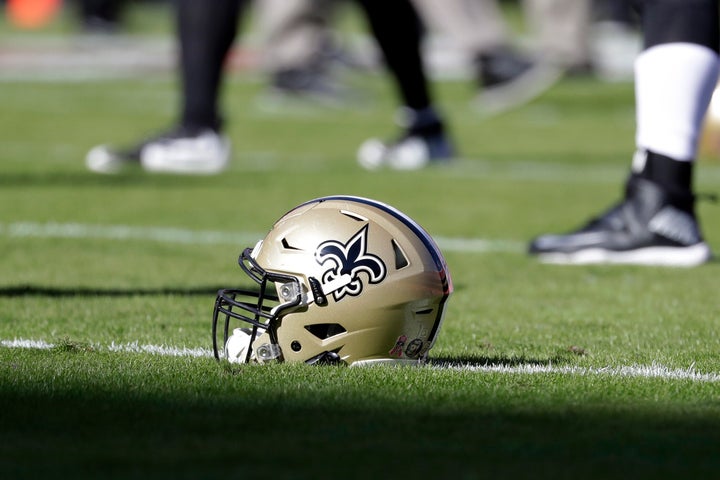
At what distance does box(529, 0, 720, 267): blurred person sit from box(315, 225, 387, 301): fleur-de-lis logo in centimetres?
215

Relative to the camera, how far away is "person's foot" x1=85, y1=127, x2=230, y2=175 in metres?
7.65

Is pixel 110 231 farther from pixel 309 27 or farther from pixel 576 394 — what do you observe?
pixel 309 27

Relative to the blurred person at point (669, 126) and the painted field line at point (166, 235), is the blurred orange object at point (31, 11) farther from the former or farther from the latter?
the blurred person at point (669, 126)

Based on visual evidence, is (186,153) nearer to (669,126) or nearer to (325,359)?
(669,126)

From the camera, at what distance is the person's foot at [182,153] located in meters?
7.65

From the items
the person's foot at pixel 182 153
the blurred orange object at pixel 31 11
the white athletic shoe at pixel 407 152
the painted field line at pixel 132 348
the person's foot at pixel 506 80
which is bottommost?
the blurred orange object at pixel 31 11

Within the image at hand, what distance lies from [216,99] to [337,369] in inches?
182

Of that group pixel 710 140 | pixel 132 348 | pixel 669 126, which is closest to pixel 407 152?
pixel 710 140

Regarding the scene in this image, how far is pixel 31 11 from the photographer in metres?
30.9

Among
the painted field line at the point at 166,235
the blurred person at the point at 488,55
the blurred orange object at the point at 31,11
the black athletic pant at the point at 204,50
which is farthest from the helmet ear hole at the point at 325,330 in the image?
the blurred orange object at the point at 31,11

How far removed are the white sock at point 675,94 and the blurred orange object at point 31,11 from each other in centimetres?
2565

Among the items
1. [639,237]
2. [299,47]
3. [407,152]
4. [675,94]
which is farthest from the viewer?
[299,47]

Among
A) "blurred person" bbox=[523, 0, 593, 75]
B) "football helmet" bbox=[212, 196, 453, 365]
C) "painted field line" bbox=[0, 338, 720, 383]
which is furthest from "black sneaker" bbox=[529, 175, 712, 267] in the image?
"blurred person" bbox=[523, 0, 593, 75]

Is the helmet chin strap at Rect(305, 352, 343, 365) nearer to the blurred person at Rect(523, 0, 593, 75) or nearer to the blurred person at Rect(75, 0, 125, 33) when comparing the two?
the blurred person at Rect(523, 0, 593, 75)
